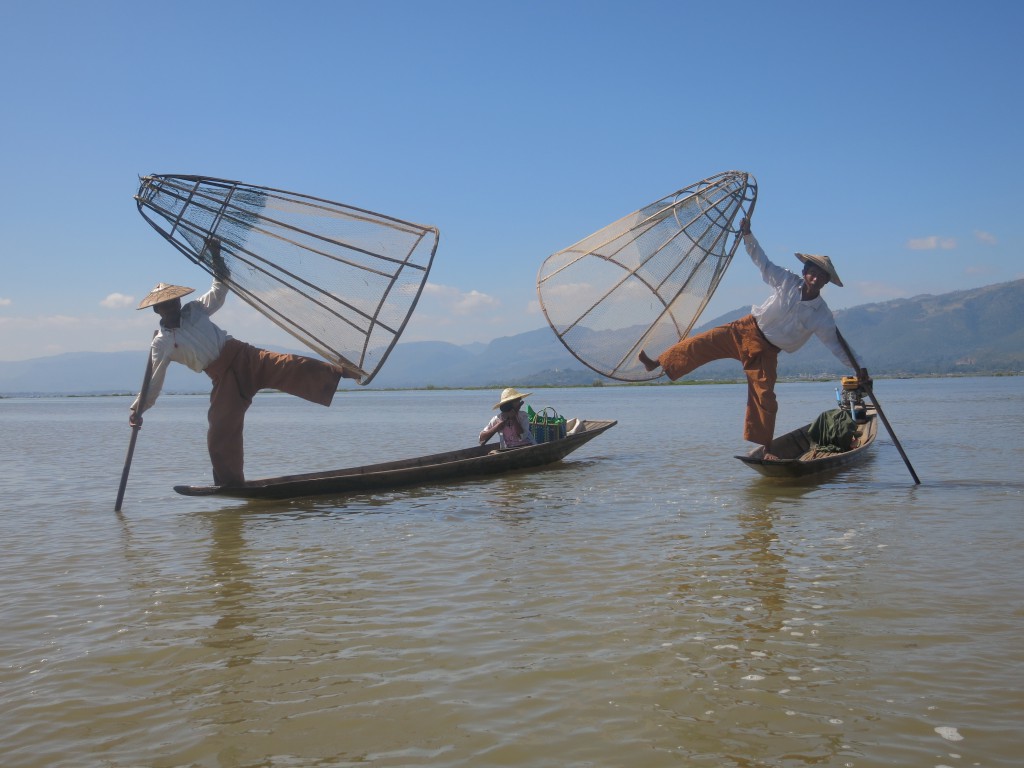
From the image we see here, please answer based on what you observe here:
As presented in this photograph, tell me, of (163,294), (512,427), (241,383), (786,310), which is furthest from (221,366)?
(786,310)

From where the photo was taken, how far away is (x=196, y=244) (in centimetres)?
743

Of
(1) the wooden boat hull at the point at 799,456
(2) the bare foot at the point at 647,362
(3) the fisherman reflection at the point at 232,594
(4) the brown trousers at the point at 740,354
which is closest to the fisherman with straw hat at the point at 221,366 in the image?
(3) the fisherman reflection at the point at 232,594

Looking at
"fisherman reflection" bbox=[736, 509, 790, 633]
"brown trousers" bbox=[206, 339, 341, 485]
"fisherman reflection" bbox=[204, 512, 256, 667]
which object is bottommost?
"fisherman reflection" bbox=[736, 509, 790, 633]

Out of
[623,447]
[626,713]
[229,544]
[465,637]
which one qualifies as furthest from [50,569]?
[623,447]

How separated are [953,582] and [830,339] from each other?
389cm

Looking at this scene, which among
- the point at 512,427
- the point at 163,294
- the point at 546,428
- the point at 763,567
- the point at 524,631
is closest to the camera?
the point at 524,631

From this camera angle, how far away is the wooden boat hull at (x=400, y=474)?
29.0 feet

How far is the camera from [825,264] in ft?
26.6

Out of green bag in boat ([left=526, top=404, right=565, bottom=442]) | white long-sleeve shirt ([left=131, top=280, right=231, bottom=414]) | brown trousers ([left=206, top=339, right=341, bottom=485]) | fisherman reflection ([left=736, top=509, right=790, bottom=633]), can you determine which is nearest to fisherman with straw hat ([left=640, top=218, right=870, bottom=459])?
fisherman reflection ([left=736, top=509, right=790, bottom=633])

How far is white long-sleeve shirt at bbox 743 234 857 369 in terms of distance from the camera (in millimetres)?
8297

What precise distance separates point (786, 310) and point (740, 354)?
68cm

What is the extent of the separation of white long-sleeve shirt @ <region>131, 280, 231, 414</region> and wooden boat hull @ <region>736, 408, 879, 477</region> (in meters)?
5.64

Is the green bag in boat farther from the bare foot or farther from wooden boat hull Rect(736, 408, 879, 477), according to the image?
the bare foot

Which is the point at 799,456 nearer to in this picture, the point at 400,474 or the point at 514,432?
the point at 514,432
